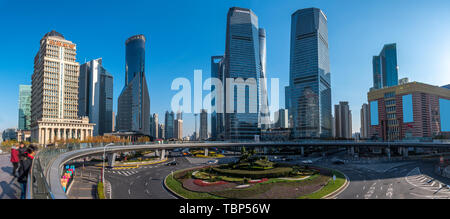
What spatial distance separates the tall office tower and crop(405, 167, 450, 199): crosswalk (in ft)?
473

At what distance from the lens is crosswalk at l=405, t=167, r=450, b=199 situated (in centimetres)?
3631

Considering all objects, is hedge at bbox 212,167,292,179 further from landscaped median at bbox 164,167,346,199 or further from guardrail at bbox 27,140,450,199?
guardrail at bbox 27,140,450,199

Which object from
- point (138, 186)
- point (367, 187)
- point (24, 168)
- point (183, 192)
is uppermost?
point (24, 168)

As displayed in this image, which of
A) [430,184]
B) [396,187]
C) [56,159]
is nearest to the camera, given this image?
[56,159]

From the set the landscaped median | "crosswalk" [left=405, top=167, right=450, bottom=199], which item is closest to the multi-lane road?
"crosswalk" [left=405, top=167, right=450, bottom=199]

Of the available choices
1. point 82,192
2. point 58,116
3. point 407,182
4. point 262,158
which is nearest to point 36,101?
point 58,116

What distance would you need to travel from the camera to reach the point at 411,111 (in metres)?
148

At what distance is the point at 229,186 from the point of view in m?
42.8

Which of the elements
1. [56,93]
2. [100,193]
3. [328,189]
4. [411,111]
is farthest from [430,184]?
[56,93]

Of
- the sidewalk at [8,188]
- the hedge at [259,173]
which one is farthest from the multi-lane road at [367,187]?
the sidewalk at [8,188]

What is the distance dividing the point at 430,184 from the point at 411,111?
428 feet

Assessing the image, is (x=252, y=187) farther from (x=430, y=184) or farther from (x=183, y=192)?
(x=430, y=184)
